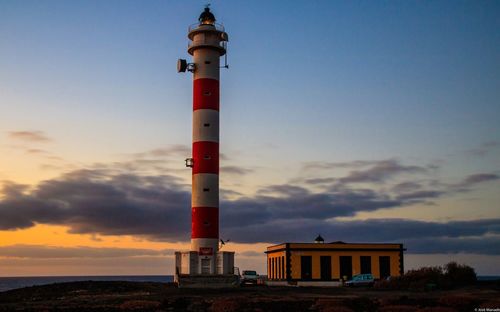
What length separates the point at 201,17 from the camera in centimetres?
5816

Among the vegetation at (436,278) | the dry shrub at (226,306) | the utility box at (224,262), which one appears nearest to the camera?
the dry shrub at (226,306)

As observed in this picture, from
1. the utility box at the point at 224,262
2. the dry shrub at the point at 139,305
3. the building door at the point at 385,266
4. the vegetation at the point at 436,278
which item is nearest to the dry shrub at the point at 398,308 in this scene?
the dry shrub at the point at 139,305

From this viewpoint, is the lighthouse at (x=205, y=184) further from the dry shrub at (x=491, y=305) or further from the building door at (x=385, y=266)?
the dry shrub at (x=491, y=305)

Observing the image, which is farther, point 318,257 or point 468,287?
point 318,257

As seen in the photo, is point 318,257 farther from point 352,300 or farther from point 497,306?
point 497,306

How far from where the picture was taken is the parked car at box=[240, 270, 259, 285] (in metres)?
60.5

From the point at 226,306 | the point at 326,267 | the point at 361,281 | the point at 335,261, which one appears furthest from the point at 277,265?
the point at 226,306

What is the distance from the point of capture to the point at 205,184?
175 ft

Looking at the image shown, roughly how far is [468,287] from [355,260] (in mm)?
16521

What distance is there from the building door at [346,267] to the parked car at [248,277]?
8.25 metres

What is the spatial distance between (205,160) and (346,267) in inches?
738

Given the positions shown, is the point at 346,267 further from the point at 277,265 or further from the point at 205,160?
the point at 205,160

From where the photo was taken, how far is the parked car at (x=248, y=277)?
199 feet

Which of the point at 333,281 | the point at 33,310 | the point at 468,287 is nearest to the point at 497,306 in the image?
the point at 468,287
